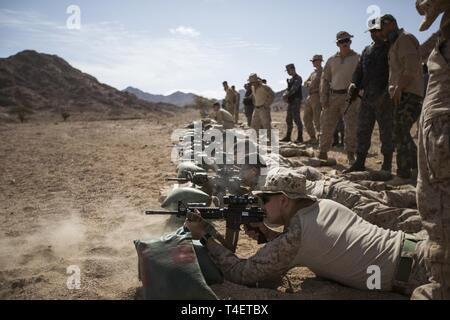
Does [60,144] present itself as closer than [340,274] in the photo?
No

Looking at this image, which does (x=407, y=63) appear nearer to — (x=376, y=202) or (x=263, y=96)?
(x=376, y=202)

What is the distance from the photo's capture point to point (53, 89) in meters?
43.2

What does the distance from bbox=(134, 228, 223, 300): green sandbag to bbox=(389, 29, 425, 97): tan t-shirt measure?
3578 millimetres

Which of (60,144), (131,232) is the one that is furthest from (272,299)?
(60,144)

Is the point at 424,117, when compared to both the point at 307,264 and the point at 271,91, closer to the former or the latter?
the point at 307,264

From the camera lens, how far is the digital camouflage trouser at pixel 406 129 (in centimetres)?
473

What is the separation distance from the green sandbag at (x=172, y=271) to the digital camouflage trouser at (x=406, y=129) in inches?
134

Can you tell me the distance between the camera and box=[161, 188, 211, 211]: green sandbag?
3843 millimetres

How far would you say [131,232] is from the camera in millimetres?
3672

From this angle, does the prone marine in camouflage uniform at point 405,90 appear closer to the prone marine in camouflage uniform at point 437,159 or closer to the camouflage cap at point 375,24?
the camouflage cap at point 375,24

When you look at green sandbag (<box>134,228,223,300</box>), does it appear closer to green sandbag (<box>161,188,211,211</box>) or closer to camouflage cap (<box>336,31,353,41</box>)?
green sandbag (<box>161,188,211,211</box>)

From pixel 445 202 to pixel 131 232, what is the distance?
8.85ft

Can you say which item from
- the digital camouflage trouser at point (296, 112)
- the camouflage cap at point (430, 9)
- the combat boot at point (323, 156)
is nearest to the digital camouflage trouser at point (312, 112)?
the digital camouflage trouser at point (296, 112)
